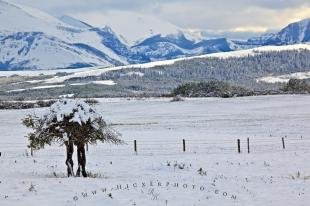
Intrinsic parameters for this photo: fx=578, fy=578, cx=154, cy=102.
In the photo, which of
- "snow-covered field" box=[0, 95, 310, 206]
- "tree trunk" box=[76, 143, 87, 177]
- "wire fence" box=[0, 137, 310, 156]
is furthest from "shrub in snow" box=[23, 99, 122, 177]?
"wire fence" box=[0, 137, 310, 156]

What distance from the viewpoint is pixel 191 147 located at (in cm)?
5009

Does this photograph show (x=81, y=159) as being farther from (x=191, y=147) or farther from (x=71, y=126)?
(x=191, y=147)

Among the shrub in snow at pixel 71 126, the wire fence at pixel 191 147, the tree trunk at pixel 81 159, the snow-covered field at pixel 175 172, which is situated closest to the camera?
the snow-covered field at pixel 175 172

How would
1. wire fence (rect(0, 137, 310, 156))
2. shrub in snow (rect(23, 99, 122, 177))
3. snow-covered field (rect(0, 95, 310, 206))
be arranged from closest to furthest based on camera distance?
snow-covered field (rect(0, 95, 310, 206)) < shrub in snow (rect(23, 99, 122, 177)) < wire fence (rect(0, 137, 310, 156))

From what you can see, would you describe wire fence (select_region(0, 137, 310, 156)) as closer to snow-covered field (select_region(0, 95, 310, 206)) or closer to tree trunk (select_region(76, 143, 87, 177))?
snow-covered field (select_region(0, 95, 310, 206))

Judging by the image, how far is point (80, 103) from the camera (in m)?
28.8

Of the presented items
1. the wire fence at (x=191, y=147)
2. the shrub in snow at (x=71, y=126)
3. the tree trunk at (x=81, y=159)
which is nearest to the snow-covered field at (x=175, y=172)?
the wire fence at (x=191, y=147)

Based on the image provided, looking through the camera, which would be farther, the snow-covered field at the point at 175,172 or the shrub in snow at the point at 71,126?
the shrub in snow at the point at 71,126

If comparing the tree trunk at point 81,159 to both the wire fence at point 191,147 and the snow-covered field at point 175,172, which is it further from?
the wire fence at point 191,147

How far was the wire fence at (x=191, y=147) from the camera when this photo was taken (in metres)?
46.3

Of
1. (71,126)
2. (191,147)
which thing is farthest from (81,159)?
(191,147)

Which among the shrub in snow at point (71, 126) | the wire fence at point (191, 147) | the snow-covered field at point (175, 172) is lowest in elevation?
the snow-covered field at point (175, 172)

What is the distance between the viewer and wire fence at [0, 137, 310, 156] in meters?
46.3

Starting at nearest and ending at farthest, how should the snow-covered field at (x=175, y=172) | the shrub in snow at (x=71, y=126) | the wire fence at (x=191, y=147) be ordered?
the snow-covered field at (x=175, y=172) < the shrub in snow at (x=71, y=126) < the wire fence at (x=191, y=147)
